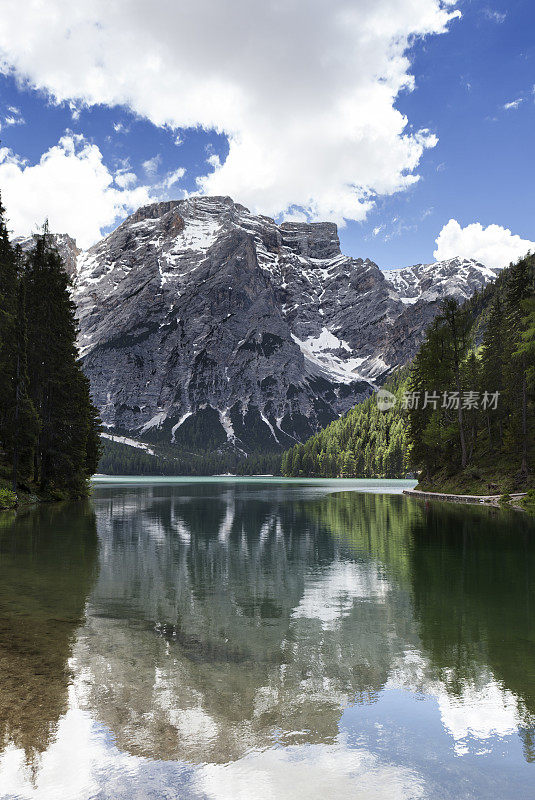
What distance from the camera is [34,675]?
863 centimetres

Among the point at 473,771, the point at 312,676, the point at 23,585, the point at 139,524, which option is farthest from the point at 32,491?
the point at 473,771

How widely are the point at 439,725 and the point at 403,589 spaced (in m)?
9.05

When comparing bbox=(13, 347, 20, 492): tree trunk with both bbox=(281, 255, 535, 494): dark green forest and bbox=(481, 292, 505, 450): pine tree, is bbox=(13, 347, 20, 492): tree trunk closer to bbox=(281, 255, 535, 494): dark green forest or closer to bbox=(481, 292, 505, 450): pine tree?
bbox=(281, 255, 535, 494): dark green forest

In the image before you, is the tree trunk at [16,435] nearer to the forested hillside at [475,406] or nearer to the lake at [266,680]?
the lake at [266,680]

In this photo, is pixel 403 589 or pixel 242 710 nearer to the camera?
pixel 242 710

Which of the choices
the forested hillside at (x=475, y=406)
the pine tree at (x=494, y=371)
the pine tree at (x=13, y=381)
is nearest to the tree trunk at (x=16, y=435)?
the pine tree at (x=13, y=381)

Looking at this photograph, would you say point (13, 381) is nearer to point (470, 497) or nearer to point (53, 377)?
point (53, 377)

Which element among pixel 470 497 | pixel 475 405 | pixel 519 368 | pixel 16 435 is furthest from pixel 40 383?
pixel 475 405

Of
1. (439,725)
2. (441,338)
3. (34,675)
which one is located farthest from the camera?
(441,338)

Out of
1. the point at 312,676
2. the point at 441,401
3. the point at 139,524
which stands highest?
the point at 441,401

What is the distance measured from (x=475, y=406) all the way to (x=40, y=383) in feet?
166

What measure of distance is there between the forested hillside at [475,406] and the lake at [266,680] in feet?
121

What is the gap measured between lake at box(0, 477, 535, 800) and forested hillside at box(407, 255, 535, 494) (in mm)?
36819

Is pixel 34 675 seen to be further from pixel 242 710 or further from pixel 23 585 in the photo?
pixel 23 585
